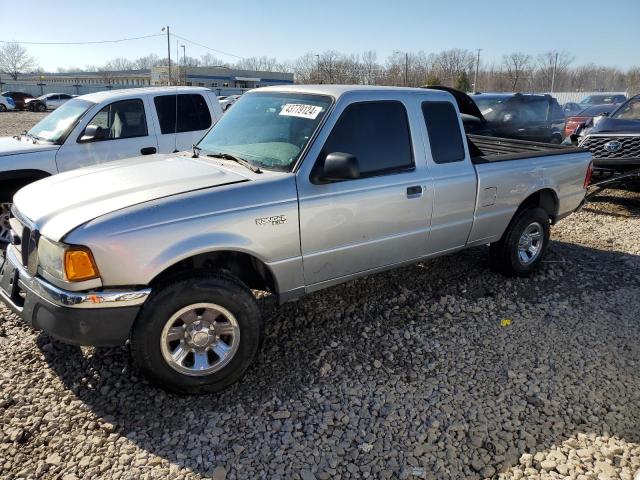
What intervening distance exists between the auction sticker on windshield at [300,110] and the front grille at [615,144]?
626cm

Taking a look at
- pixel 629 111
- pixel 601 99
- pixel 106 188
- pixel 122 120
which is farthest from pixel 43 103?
pixel 106 188

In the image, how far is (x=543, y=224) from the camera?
512 cm

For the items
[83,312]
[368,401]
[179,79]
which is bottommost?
[368,401]

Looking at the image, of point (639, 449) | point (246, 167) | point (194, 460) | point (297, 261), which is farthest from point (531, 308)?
point (194, 460)

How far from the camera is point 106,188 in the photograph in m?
3.18

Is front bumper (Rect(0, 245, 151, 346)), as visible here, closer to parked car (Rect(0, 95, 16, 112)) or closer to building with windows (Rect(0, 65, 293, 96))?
parked car (Rect(0, 95, 16, 112))

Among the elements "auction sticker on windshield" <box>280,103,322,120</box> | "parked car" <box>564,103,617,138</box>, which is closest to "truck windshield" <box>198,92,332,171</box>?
"auction sticker on windshield" <box>280,103,322,120</box>

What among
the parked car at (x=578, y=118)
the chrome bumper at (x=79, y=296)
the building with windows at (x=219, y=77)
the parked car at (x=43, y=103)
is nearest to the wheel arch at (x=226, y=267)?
the chrome bumper at (x=79, y=296)

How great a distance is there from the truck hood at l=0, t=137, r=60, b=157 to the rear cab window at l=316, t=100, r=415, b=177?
13.8 ft

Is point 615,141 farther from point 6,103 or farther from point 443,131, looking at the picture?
point 6,103

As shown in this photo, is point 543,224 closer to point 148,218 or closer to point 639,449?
point 639,449

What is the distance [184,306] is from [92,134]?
428 centimetres

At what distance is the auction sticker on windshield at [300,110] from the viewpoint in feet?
11.8

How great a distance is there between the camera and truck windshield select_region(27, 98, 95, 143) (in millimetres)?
6219
